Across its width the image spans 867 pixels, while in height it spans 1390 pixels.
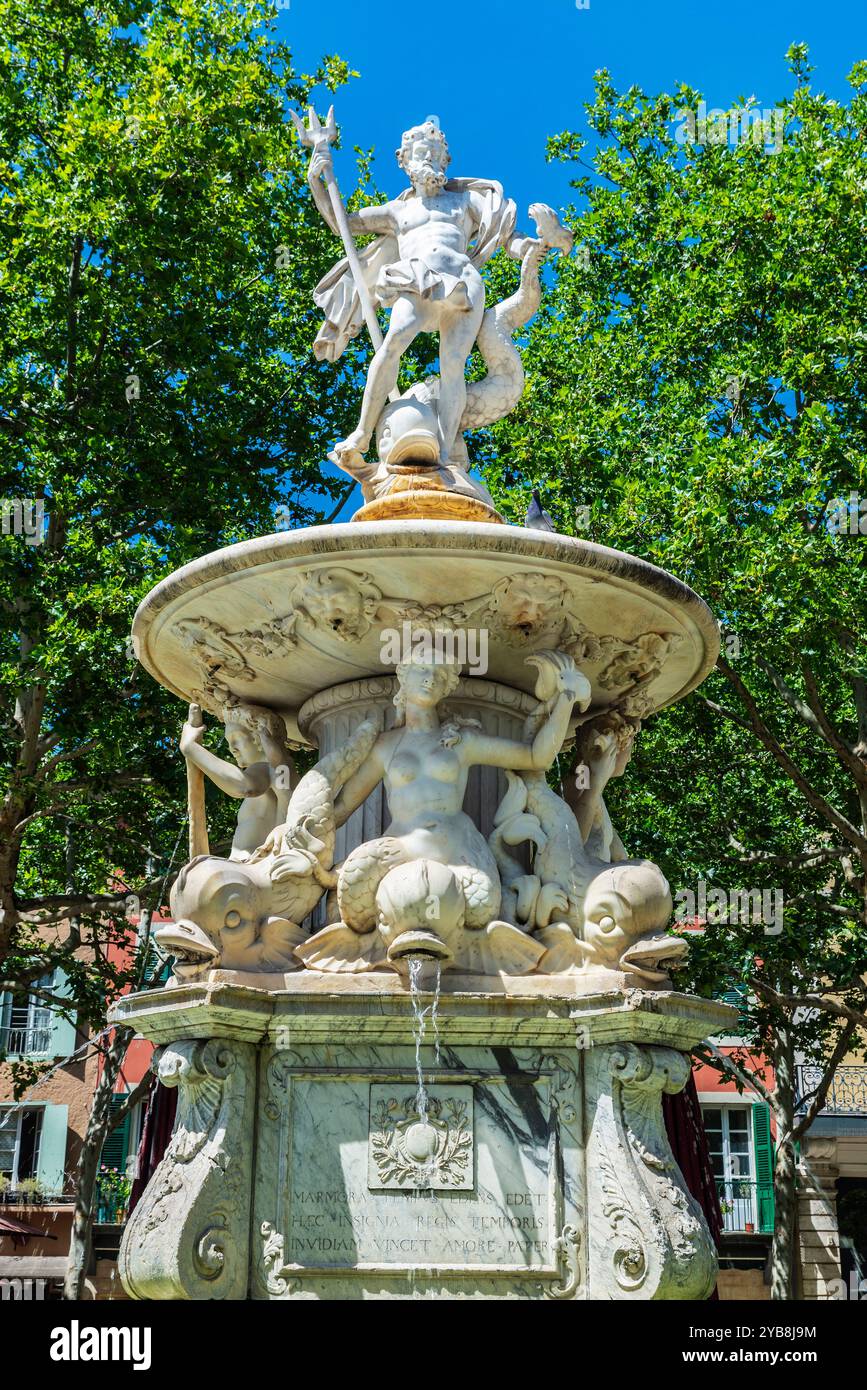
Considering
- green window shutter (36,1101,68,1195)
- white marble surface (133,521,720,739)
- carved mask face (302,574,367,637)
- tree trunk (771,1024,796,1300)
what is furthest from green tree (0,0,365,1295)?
green window shutter (36,1101,68,1195)

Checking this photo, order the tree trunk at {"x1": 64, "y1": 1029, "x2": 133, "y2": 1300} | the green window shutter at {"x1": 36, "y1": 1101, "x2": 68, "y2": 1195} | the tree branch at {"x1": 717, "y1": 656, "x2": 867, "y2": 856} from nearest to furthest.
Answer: the tree branch at {"x1": 717, "y1": 656, "x2": 867, "y2": 856} < the tree trunk at {"x1": 64, "y1": 1029, "x2": 133, "y2": 1300} < the green window shutter at {"x1": 36, "y1": 1101, "x2": 68, "y2": 1195}

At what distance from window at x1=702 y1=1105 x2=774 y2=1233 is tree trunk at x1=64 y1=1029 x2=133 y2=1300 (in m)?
11.6

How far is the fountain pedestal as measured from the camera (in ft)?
19.1

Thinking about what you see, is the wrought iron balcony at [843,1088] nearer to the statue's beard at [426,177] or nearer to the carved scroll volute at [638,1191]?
the statue's beard at [426,177]

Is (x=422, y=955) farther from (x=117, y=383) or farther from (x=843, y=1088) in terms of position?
(x=843, y=1088)

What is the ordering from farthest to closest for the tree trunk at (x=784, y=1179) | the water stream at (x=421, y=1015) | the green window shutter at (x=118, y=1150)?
1. the green window shutter at (x=118, y=1150)
2. the tree trunk at (x=784, y=1179)
3. the water stream at (x=421, y=1015)

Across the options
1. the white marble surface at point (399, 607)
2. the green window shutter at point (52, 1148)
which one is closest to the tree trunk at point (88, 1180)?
the green window shutter at point (52, 1148)

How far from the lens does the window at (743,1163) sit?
27172 mm

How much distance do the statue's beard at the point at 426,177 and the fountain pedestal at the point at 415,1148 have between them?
4063mm

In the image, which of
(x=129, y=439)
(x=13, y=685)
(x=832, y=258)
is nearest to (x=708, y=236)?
(x=832, y=258)

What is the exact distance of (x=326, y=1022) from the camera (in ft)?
19.9

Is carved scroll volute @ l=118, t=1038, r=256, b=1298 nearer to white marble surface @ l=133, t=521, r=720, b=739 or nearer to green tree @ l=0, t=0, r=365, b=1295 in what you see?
white marble surface @ l=133, t=521, r=720, b=739

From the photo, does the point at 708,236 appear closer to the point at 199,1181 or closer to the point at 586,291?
the point at 586,291

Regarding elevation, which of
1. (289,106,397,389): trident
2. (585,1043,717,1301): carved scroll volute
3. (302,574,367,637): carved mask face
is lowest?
(585,1043,717,1301): carved scroll volute
